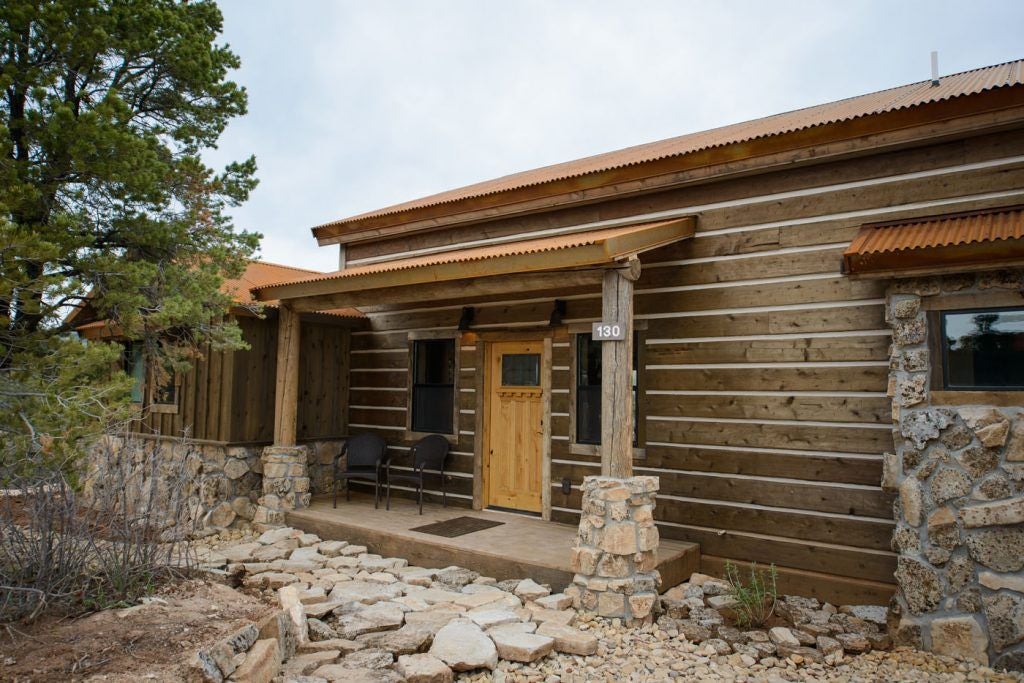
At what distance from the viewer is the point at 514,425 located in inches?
337

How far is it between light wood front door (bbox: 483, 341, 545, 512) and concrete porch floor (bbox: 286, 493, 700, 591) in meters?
0.30

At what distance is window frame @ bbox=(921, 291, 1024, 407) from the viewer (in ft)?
15.9

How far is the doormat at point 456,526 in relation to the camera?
7286 mm

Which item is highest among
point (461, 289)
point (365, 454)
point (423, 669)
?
point (461, 289)

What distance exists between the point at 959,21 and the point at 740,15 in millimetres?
7713

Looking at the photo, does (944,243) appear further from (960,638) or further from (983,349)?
(960,638)

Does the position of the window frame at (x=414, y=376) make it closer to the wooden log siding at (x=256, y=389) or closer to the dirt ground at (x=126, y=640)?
the wooden log siding at (x=256, y=389)

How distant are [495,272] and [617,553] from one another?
2.83 meters

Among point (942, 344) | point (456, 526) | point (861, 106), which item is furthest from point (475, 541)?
point (861, 106)

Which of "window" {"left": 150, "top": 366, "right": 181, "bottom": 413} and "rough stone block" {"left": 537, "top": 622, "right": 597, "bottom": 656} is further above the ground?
"window" {"left": 150, "top": 366, "right": 181, "bottom": 413}

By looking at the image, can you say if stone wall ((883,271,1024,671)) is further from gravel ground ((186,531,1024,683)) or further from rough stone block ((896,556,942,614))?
gravel ground ((186,531,1024,683))

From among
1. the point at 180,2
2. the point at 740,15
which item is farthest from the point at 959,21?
the point at 180,2

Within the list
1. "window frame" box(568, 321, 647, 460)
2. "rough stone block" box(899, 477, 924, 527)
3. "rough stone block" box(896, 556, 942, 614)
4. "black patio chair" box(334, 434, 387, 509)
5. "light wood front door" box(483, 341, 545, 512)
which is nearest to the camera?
"rough stone block" box(896, 556, 942, 614)

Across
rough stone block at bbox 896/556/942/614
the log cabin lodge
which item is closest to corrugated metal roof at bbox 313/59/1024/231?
the log cabin lodge
